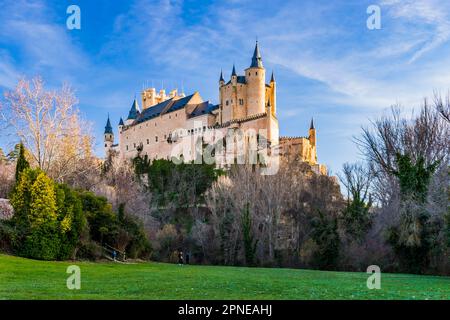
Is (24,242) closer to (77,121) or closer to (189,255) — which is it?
(77,121)

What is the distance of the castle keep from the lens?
79062 mm

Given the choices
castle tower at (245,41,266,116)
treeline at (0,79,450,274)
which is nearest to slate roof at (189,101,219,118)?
castle tower at (245,41,266,116)

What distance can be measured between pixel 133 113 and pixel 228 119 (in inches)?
1384

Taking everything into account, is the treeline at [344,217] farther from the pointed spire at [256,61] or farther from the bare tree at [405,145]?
the pointed spire at [256,61]

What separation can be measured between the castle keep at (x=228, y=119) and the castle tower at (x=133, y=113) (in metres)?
5.07

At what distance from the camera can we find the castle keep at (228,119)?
79.1 metres

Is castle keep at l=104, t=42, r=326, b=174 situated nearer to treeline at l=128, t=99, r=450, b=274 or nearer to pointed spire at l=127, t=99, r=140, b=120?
pointed spire at l=127, t=99, r=140, b=120

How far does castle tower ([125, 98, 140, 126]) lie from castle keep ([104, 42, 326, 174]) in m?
5.07

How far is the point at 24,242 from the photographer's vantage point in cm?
2492

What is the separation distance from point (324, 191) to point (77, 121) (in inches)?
1057

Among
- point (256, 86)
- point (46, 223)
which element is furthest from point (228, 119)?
point (46, 223)

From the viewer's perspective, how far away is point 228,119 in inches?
3194

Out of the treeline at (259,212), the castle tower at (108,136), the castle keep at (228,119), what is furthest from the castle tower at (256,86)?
the castle tower at (108,136)

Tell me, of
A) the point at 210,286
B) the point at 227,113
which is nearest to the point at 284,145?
the point at 227,113
